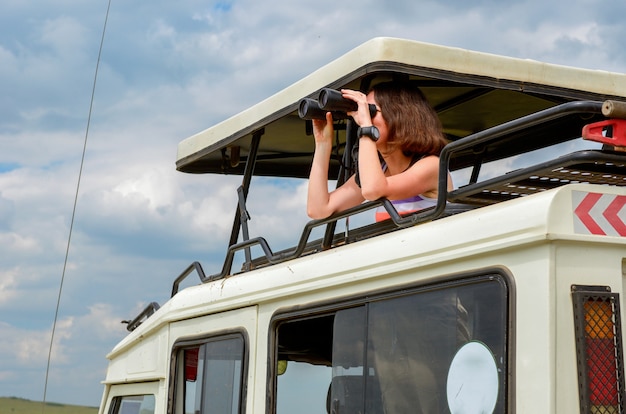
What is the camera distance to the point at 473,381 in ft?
11.0

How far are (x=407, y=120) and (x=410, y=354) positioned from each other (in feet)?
4.94

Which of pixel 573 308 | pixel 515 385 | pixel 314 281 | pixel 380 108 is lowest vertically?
pixel 515 385

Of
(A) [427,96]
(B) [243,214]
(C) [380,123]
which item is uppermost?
(A) [427,96]

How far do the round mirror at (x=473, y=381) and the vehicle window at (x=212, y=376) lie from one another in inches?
62.9

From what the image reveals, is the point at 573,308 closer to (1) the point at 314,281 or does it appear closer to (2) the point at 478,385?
(2) the point at 478,385

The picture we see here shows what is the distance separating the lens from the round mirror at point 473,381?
3.29 meters

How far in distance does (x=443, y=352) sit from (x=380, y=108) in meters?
1.65

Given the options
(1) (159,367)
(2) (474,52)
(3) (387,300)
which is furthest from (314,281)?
(1) (159,367)

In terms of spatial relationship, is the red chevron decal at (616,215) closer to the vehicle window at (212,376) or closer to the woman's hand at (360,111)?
the woman's hand at (360,111)

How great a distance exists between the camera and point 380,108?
4.86 meters

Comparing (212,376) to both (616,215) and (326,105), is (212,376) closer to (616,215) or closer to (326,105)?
(326,105)

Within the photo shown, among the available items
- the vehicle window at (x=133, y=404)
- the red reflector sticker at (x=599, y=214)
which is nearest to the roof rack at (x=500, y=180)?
the red reflector sticker at (x=599, y=214)

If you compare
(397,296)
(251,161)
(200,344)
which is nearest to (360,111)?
(397,296)

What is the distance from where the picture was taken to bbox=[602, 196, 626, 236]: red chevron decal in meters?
3.30
